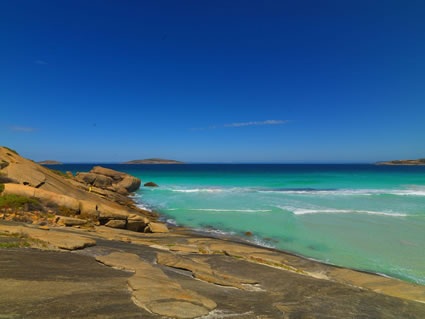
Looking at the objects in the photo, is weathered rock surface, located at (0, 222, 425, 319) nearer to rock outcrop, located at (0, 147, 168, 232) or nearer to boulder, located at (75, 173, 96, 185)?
rock outcrop, located at (0, 147, 168, 232)

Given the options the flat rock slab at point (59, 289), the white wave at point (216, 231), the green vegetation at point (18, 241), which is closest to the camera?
the flat rock slab at point (59, 289)

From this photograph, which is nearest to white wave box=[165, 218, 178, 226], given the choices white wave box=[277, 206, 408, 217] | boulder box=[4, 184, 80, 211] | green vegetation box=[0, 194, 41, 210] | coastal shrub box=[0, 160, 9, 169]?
boulder box=[4, 184, 80, 211]

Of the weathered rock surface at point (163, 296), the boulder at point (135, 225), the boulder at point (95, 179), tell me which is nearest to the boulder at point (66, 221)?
the boulder at point (135, 225)

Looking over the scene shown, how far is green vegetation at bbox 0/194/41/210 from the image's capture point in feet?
38.4

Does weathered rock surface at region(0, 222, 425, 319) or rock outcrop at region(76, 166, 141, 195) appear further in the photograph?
rock outcrop at region(76, 166, 141, 195)

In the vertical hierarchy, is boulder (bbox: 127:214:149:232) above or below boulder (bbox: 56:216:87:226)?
below

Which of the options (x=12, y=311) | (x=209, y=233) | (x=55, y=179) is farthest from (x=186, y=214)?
(x=12, y=311)

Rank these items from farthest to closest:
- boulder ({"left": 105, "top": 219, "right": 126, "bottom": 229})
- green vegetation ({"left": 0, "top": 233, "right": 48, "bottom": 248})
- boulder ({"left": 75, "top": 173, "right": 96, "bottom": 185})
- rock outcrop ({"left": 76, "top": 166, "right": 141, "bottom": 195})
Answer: rock outcrop ({"left": 76, "top": 166, "right": 141, "bottom": 195}), boulder ({"left": 75, "top": 173, "right": 96, "bottom": 185}), boulder ({"left": 105, "top": 219, "right": 126, "bottom": 229}), green vegetation ({"left": 0, "top": 233, "right": 48, "bottom": 248})

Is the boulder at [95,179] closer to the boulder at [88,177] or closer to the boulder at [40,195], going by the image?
the boulder at [88,177]

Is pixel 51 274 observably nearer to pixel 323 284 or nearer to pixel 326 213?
pixel 323 284

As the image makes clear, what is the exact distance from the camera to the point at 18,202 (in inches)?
476

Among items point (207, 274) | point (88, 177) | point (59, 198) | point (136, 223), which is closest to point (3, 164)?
point (59, 198)

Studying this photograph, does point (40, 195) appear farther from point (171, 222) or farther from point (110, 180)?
point (110, 180)

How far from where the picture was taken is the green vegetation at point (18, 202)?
38.4ft
